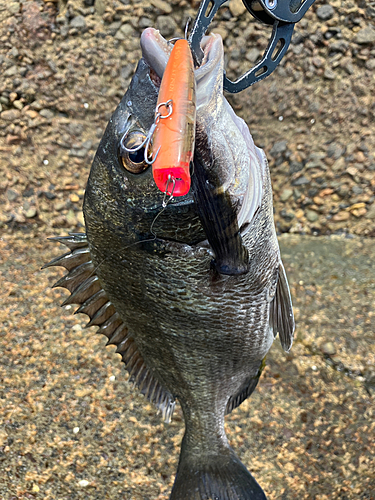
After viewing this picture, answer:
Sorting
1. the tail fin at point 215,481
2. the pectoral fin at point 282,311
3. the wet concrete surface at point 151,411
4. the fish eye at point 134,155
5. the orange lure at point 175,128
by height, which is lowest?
the wet concrete surface at point 151,411

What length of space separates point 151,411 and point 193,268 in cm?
110

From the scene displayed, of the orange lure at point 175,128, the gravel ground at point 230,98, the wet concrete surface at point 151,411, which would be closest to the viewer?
the orange lure at point 175,128

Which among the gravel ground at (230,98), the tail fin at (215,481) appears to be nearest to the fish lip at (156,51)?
the tail fin at (215,481)

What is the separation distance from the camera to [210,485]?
1099 millimetres

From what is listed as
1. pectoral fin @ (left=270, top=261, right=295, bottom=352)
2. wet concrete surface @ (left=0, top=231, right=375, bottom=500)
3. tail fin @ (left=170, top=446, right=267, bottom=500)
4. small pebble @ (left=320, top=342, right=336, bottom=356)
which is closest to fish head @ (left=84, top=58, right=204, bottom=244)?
pectoral fin @ (left=270, top=261, right=295, bottom=352)

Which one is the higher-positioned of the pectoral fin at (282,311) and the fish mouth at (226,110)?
the fish mouth at (226,110)

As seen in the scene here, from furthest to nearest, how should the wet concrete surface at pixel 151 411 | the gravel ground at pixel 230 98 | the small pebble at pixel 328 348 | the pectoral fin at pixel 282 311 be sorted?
the gravel ground at pixel 230 98
the small pebble at pixel 328 348
the wet concrete surface at pixel 151 411
the pectoral fin at pixel 282 311

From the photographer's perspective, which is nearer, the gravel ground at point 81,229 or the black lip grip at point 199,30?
the black lip grip at point 199,30

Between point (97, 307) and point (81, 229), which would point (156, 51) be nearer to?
point (97, 307)

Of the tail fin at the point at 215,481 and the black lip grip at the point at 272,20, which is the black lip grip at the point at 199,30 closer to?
the black lip grip at the point at 272,20

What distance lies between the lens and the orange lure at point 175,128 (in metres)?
0.49

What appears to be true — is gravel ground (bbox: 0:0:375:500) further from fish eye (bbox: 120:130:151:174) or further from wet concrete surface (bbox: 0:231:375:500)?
fish eye (bbox: 120:130:151:174)

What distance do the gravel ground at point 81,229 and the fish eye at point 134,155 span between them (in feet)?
4.24

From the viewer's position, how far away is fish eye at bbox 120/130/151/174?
2.29 ft
